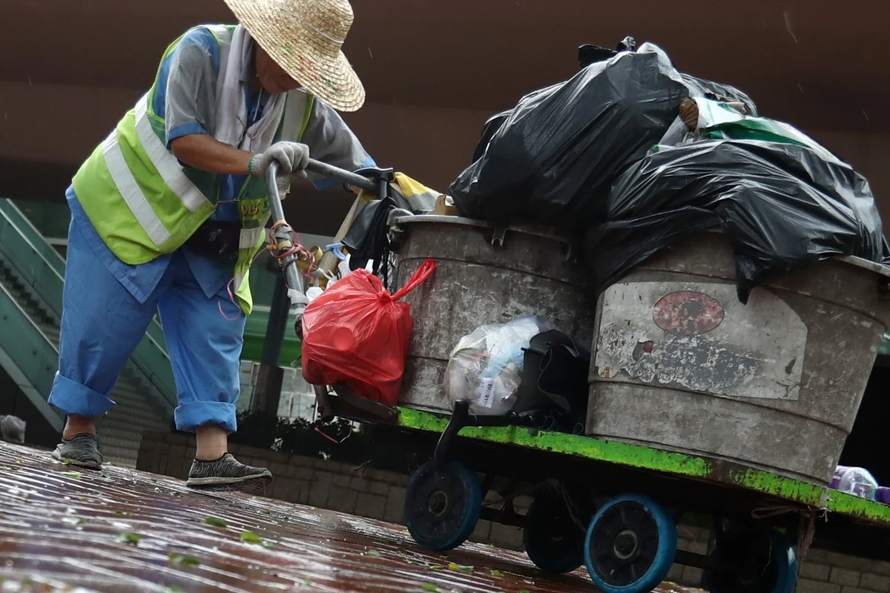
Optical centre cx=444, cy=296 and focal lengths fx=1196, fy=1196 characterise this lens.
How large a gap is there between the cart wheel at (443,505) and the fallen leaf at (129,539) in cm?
134

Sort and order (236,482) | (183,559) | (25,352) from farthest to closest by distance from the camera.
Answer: (25,352), (236,482), (183,559)

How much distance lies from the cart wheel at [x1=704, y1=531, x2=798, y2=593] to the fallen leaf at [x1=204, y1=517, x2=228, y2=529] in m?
1.48

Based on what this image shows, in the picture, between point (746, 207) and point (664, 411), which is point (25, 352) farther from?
point (746, 207)

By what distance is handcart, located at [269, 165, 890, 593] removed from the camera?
10.4ft

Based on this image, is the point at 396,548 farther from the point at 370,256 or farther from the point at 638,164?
the point at 638,164

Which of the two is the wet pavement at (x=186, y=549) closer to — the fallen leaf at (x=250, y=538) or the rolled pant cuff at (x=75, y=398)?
the fallen leaf at (x=250, y=538)

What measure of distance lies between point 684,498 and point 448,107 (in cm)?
667

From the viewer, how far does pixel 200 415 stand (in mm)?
4711

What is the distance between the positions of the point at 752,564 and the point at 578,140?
4.64 feet

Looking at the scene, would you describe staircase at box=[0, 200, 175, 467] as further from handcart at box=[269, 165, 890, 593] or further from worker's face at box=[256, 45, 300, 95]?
handcart at box=[269, 165, 890, 593]

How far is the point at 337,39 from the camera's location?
4.65 metres

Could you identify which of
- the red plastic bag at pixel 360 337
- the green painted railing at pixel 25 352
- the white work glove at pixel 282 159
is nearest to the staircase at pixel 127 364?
the green painted railing at pixel 25 352

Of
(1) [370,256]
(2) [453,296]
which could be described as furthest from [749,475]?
(1) [370,256]

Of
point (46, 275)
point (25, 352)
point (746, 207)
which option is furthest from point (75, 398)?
point (46, 275)
